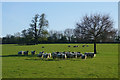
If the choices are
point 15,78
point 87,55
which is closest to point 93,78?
point 15,78

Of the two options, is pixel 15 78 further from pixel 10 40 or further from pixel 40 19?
pixel 10 40

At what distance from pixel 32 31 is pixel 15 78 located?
58.6 metres

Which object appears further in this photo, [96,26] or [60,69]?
[96,26]

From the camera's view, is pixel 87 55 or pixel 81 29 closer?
pixel 87 55

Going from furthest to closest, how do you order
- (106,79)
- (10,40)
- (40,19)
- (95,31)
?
1. (10,40)
2. (40,19)
3. (95,31)
4. (106,79)

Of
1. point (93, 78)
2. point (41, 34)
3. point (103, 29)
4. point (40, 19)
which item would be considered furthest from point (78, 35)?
point (40, 19)

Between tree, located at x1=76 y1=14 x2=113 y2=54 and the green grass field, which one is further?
tree, located at x1=76 y1=14 x2=113 y2=54

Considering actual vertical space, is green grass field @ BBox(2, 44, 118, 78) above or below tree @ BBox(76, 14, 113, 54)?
below

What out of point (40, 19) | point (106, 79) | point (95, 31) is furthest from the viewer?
point (40, 19)

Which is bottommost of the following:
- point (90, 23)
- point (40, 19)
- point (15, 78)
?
point (15, 78)

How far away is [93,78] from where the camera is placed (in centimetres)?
1154

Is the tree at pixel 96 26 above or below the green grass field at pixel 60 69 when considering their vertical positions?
above

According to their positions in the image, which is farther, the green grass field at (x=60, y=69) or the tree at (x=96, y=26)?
the tree at (x=96, y=26)

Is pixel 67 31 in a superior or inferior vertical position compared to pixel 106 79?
superior
